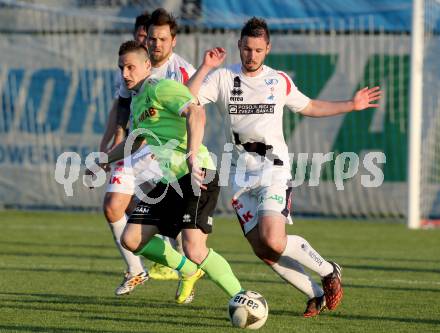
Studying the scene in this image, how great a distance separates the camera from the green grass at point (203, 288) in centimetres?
728

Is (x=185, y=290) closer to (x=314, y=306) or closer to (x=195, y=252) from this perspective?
(x=195, y=252)

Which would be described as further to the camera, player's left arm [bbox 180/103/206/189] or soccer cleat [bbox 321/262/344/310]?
soccer cleat [bbox 321/262/344/310]

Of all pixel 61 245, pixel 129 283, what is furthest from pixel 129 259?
pixel 61 245

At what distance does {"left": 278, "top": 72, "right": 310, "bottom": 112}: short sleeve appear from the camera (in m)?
8.04

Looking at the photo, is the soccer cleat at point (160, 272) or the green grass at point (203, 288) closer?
the green grass at point (203, 288)

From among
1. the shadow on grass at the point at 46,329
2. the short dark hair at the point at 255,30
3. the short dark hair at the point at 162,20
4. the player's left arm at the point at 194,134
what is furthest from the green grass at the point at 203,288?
the short dark hair at the point at 162,20

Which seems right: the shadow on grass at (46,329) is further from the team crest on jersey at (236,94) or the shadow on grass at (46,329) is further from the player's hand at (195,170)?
the team crest on jersey at (236,94)

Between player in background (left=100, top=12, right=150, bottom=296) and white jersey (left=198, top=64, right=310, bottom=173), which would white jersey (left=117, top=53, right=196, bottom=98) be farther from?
white jersey (left=198, top=64, right=310, bottom=173)

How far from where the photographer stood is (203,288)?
9.48 m

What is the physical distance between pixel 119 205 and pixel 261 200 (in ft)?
4.73

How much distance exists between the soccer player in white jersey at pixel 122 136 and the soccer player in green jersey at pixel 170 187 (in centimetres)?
51

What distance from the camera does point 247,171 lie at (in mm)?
7750

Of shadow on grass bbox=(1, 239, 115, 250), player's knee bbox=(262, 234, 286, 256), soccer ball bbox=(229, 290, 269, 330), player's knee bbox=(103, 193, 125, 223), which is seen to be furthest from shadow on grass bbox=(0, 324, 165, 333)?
shadow on grass bbox=(1, 239, 115, 250)

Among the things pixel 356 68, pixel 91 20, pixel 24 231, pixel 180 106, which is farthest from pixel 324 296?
pixel 91 20
